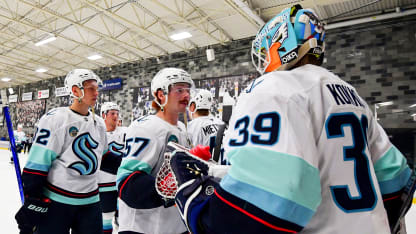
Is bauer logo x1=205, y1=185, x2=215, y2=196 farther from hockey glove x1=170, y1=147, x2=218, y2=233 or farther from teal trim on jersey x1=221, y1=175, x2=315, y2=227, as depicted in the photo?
teal trim on jersey x1=221, y1=175, x2=315, y2=227

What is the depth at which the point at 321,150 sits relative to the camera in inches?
24.9

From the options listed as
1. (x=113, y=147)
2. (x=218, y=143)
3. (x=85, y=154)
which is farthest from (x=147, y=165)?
(x=113, y=147)

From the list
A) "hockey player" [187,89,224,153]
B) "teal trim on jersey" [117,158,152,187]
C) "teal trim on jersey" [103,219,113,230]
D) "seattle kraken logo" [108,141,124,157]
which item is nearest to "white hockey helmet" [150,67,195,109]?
"teal trim on jersey" [117,158,152,187]

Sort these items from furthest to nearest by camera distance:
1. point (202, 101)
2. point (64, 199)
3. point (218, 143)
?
point (202, 101)
point (64, 199)
point (218, 143)

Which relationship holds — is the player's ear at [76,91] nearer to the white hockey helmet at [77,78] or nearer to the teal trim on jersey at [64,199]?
the white hockey helmet at [77,78]

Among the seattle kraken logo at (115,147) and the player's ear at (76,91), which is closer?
the player's ear at (76,91)

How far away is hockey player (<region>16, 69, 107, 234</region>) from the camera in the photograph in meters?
1.76

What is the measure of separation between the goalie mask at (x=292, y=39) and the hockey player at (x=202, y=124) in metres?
1.52

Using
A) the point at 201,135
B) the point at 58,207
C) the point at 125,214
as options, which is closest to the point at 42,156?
the point at 58,207

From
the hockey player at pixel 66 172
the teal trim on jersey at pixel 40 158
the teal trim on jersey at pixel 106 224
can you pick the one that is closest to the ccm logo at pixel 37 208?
the hockey player at pixel 66 172

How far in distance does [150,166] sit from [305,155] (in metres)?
1.07

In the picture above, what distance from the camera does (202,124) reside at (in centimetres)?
323

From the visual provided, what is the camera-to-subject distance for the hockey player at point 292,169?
546mm

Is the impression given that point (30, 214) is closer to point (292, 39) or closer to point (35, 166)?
point (35, 166)
